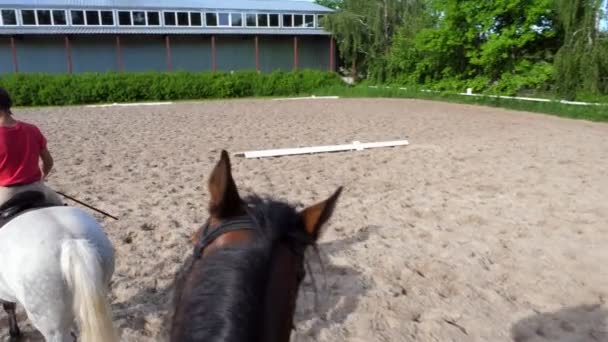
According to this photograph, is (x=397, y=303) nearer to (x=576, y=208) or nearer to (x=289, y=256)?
(x=289, y=256)

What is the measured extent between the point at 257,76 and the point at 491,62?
496 inches

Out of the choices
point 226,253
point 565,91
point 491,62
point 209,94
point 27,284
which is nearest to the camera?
point 226,253

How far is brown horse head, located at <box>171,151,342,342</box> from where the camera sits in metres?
0.98

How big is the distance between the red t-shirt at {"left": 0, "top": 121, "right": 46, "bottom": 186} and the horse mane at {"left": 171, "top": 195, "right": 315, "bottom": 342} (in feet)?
7.53

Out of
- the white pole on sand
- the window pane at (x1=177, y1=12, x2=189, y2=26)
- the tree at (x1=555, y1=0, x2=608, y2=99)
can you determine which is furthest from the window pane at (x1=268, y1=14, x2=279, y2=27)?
the white pole on sand

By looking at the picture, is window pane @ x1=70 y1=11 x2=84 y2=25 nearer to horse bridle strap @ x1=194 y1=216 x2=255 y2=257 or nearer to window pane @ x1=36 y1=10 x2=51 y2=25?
window pane @ x1=36 y1=10 x2=51 y2=25

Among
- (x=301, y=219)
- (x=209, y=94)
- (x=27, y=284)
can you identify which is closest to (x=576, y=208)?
(x=301, y=219)

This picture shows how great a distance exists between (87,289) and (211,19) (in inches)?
1228

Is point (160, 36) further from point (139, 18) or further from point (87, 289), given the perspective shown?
point (87, 289)

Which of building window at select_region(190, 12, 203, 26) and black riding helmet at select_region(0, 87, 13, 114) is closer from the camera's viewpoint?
black riding helmet at select_region(0, 87, 13, 114)

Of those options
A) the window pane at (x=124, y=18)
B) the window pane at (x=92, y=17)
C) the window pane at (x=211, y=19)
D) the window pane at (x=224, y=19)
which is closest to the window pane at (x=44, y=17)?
the window pane at (x=92, y=17)

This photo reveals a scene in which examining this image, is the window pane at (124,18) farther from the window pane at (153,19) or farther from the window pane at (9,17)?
the window pane at (9,17)

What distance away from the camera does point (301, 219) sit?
4.12 ft

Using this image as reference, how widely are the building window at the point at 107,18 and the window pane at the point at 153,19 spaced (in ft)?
7.74
